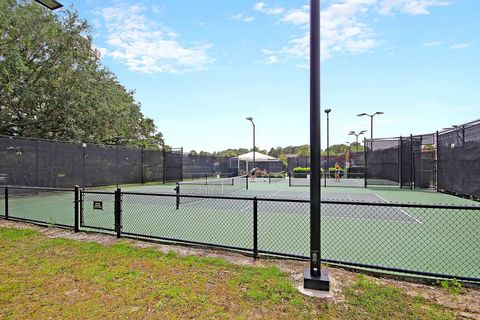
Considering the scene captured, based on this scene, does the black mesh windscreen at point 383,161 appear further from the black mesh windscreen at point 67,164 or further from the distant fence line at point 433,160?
the black mesh windscreen at point 67,164

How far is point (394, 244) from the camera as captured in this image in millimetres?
5207

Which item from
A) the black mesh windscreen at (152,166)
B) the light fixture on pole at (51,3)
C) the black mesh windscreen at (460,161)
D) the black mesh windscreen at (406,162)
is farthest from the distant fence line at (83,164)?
the black mesh windscreen at (460,161)

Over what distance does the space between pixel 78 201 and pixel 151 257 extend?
108 inches

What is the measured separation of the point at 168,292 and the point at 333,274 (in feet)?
6.99

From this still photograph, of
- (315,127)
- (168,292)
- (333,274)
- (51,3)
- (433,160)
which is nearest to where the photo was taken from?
(168,292)

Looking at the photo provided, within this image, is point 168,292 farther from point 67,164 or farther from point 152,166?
point 152,166

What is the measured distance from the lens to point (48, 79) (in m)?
15.2

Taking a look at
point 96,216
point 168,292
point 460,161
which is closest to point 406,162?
point 460,161

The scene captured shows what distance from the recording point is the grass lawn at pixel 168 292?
2.79 meters

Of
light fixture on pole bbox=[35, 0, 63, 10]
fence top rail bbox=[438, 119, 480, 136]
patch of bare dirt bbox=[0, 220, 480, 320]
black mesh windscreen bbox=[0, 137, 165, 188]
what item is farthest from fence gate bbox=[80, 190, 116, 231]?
fence top rail bbox=[438, 119, 480, 136]

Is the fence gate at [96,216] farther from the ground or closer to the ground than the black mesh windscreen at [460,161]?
closer to the ground

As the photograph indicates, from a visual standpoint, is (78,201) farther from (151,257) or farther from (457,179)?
(457,179)

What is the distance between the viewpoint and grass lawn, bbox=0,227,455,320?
2785 millimetres

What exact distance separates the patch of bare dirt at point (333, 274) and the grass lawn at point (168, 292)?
13cm
